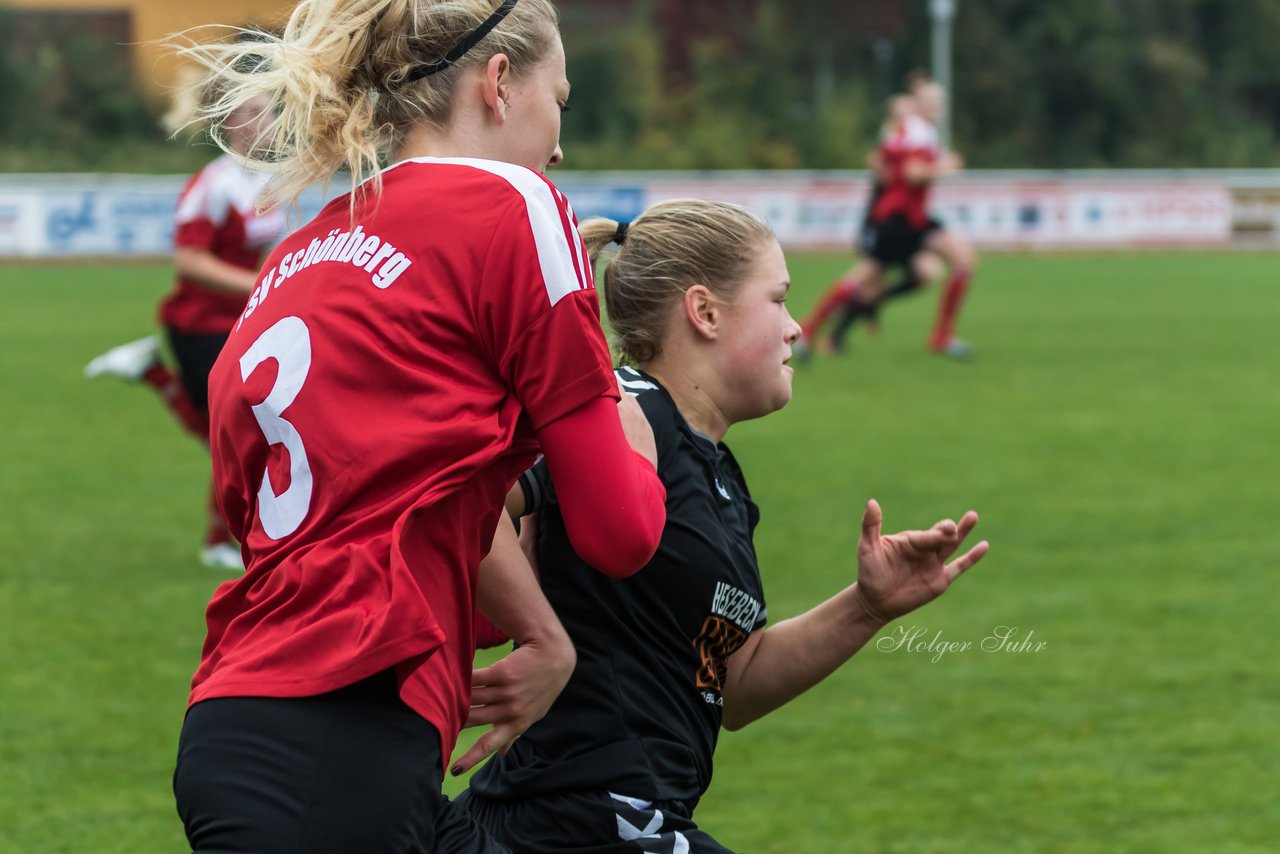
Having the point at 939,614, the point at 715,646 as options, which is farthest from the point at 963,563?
the point at 939,614

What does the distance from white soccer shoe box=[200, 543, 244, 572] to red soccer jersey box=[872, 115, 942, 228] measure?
8757 mm

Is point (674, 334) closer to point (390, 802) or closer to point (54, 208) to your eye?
point (390, 802)

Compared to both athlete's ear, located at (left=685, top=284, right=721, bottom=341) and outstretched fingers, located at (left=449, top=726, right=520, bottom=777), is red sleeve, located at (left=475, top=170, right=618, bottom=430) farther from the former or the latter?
athlete's ear, located at (left=685, top=284, right=721, bottom=341)

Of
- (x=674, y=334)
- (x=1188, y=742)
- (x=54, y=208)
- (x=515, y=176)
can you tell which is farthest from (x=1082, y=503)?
(x=54, y=208)

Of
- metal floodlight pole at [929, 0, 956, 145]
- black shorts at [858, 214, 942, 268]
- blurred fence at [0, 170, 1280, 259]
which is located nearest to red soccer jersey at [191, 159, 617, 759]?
black shorts at [858, 214, 942, 268]

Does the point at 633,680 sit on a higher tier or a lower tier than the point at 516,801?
higher

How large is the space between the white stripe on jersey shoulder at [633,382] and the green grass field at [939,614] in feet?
6.04

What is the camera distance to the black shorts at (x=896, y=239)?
14383 millimetres

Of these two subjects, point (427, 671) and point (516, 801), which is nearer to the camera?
point (427, 671)

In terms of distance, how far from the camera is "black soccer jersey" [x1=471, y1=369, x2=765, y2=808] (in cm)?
230

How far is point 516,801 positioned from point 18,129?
37900 mm

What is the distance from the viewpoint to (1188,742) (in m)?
4.59

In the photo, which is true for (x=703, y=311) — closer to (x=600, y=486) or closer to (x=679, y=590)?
(x=679, y=590)

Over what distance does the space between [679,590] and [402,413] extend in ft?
2.07
